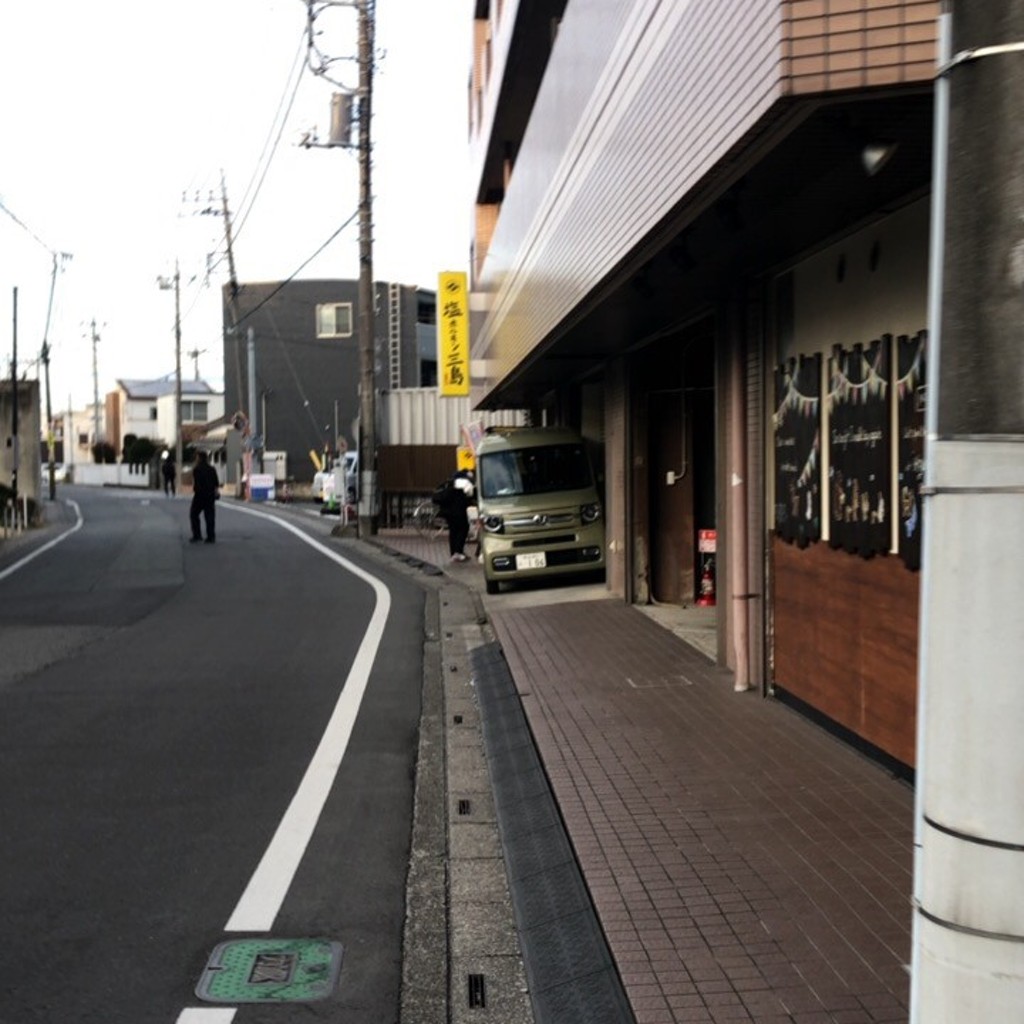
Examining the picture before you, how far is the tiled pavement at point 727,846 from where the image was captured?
14.4ft

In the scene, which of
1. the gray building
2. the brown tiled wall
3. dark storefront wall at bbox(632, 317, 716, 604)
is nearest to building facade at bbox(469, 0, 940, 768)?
the brown tiled wall

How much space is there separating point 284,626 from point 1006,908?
12805 millimetres

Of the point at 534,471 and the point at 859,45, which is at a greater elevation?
the point at 859,45

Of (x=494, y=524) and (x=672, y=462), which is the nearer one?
(x=672, y=462)

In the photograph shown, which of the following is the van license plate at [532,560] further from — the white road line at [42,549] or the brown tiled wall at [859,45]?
the brown tiled wall at [859,45]

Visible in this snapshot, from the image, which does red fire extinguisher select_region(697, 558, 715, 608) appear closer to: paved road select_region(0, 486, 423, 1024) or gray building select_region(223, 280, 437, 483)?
paved road select_region(0, 486, 423, 1024)

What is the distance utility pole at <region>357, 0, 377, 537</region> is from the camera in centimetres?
2831

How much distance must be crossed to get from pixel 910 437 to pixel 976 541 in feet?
14.7

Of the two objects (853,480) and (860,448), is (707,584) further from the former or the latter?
(860,448)

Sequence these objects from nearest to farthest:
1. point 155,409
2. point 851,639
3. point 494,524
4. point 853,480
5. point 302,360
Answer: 1. point 853,480
2. point 851,639
3. point 494,524
4. point 302,360
5. point 155,409

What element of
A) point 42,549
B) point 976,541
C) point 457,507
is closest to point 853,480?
point 976,541

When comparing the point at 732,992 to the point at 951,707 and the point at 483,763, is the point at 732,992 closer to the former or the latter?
the point at 951,707

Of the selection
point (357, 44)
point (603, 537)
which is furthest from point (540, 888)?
point (357, 44)

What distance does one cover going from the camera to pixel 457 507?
2248 centimetres
